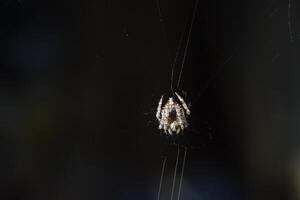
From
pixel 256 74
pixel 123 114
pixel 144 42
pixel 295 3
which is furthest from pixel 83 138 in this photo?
pixel 295 3

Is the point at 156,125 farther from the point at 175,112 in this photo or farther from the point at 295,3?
the point at 295,3

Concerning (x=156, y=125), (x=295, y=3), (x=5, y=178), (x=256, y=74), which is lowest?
(x=5, y=178)

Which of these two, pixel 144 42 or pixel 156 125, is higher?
pixel 144 42
